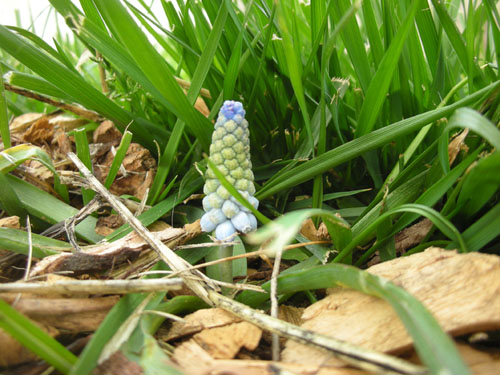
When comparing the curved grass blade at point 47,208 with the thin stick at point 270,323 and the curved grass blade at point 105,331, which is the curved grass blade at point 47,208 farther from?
the curved grass blade at point 105,331

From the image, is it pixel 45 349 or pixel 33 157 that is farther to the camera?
pixel 33 157

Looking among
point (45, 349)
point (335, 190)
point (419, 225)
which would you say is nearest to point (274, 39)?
point (335, 190)

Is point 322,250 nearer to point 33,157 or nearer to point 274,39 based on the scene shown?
point 274,39

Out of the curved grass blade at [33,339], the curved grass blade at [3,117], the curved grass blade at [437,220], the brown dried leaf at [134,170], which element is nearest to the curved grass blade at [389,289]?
the curved grass blade at [437,220]

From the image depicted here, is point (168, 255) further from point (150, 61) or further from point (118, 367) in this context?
point (150, 61)

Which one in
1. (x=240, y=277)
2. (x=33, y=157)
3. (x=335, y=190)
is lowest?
(x=240, y=277)
